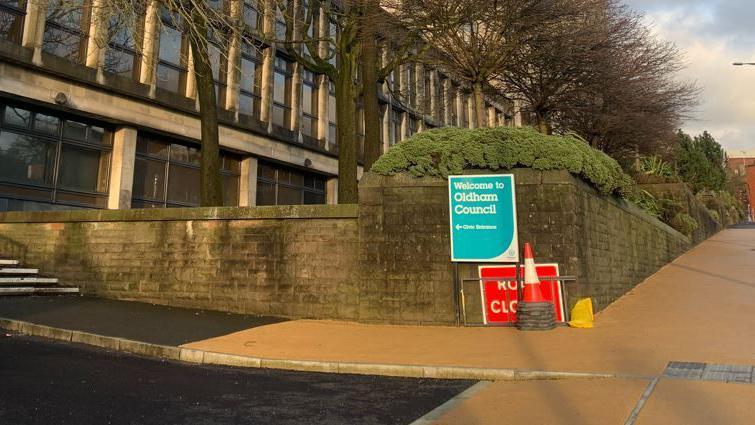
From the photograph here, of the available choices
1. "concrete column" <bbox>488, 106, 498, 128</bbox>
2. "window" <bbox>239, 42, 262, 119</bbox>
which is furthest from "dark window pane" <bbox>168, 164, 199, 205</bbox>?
"concrete column" <bbox>488, 106, 498, 128</bbox>

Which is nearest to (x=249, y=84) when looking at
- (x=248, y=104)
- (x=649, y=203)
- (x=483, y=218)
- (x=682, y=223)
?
(x=248, y=104)

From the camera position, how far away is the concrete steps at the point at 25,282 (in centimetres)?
1107

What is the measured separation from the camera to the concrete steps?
11070 millimetres

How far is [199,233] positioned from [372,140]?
17.0 feet

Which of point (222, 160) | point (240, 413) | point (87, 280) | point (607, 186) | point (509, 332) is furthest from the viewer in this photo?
point (222, 160)

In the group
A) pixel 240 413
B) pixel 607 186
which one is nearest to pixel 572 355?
pixel 240 413

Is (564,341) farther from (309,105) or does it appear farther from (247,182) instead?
(309,105)

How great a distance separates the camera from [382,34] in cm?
1387

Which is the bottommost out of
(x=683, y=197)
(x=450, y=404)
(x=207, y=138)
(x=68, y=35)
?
(x=450, y=404)

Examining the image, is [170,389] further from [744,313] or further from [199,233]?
[744,313]

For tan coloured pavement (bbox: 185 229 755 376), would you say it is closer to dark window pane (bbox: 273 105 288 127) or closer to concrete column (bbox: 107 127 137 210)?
concrete column (bbox: 107 127 137 210)

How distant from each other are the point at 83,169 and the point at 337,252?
12.7 m

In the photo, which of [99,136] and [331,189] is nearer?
[99,136]

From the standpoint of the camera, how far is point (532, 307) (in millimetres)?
8141
